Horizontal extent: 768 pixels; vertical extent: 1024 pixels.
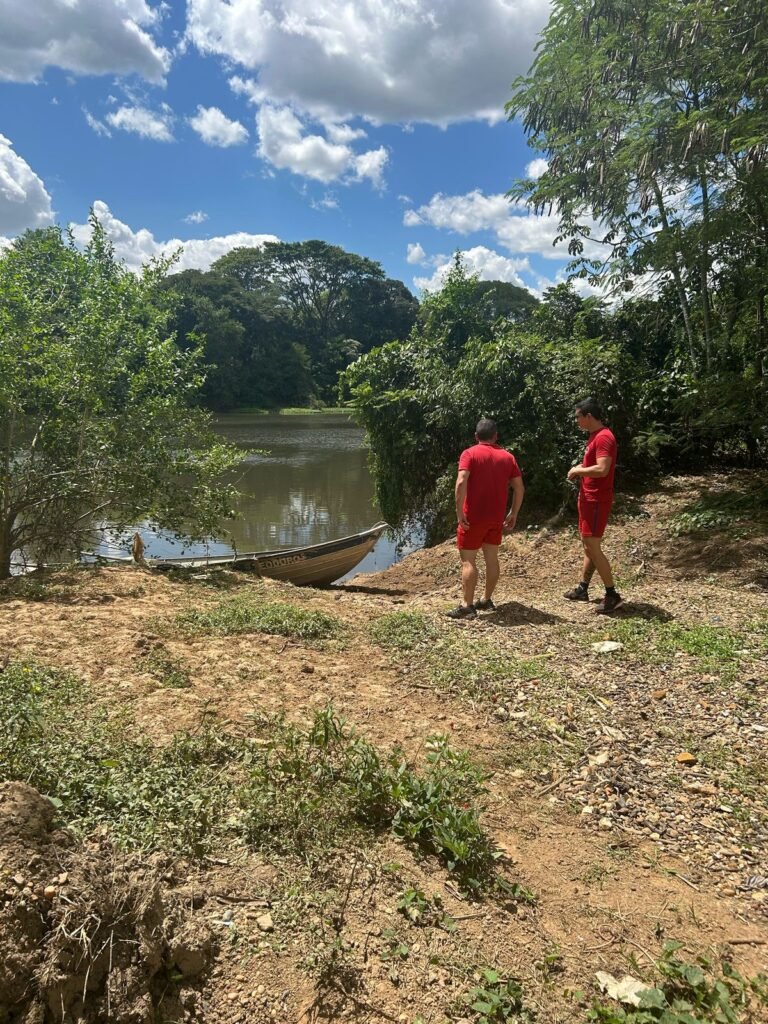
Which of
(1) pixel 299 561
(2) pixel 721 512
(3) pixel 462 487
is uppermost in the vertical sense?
(3) pixel 462 487

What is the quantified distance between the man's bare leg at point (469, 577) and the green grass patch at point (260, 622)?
1.18m

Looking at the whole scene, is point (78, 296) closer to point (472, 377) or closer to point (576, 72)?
point (472, 377)

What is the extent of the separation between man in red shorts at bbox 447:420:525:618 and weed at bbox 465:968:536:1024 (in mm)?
3805

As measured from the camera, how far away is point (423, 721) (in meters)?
3.48

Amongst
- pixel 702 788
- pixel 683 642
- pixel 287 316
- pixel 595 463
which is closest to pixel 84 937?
pixel 702 788

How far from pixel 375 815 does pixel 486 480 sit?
341 centimetres

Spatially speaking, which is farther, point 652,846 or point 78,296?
point 78,296

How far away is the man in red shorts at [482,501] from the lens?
5.38 m

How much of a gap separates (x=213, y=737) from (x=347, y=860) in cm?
98

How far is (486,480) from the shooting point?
5.39 m

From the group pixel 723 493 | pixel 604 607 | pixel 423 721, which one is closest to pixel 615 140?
pixel 723 493

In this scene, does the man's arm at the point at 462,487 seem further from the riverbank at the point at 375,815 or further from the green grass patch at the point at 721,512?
the green grass patch at the point at 721,512

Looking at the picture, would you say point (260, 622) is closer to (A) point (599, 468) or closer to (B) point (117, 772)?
(B) point (117, 772)

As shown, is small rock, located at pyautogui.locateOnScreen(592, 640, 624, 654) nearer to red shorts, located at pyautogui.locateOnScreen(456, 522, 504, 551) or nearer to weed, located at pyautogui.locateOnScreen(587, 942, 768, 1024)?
red shorts, located at pyautogui.locateOnScreen(456, 522, 504, 551)
